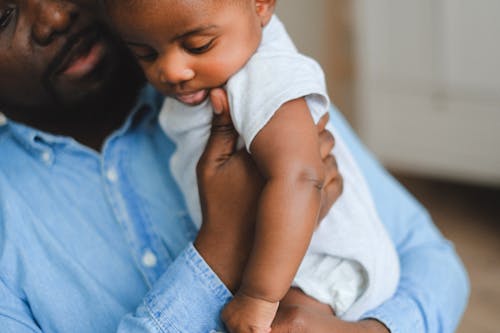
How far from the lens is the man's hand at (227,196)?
919mm

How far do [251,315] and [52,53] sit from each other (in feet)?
1.41

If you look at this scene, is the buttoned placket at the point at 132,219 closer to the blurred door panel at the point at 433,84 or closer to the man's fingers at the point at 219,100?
the man's fingers at the point at 219,100

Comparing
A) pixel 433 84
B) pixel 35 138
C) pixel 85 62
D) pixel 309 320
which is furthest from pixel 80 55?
pixel 433 84

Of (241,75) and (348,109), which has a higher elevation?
(241,75)

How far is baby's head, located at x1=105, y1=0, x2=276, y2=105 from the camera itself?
2.78 ft

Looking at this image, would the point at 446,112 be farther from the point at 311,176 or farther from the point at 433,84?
the point at 311,176

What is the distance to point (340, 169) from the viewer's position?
3.45ft

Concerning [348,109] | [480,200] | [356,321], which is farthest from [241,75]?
[348,109]

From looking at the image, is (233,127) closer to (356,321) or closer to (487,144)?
(356,321)

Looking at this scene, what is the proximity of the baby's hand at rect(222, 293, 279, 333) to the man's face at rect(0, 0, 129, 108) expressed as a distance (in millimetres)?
373

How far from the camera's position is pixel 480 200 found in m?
2.72

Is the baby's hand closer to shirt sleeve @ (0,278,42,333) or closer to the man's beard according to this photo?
shirt sleeve @ (0,278,42,333)

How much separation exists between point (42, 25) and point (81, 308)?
373 millimetres

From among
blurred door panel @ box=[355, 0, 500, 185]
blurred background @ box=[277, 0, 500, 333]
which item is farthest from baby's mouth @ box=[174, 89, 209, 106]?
blurred door panel @ box=[355, 0, 500, 185]
